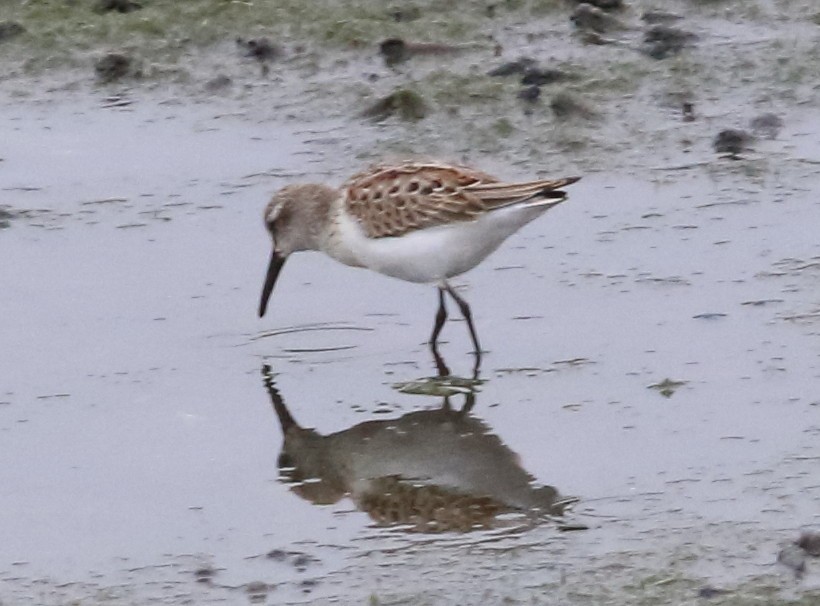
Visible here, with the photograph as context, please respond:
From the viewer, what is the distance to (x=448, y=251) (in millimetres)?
7781

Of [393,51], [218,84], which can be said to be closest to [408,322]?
[218,84]

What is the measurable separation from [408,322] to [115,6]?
462cm

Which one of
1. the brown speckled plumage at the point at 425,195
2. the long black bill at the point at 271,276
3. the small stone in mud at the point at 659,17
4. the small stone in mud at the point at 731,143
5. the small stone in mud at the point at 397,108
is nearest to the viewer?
the brown speckled plumage at the point at 425,195

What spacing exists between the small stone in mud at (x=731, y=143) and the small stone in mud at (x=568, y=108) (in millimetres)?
782

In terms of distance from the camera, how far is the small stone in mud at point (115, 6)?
39.0 ft

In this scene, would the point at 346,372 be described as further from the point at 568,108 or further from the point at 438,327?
the point at 568,108

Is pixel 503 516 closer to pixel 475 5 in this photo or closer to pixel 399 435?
pixel 399 435

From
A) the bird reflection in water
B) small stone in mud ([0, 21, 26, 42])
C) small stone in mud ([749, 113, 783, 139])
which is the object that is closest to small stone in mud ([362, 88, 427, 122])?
small stone in mud ([749, 113, 783, 139])

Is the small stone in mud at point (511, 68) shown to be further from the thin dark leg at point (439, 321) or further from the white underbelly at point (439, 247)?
the thin dark leg at point (439, 321)

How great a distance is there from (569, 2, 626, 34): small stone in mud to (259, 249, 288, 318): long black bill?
3843mm

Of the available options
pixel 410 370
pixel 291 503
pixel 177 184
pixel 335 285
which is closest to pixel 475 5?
pixel 177 184

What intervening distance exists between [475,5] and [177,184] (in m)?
3.05

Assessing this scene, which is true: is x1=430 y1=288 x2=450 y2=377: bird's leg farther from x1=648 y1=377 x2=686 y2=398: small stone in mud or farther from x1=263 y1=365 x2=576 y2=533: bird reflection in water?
x1=648 y1=377 x2=686 y2=398: small stone in mud

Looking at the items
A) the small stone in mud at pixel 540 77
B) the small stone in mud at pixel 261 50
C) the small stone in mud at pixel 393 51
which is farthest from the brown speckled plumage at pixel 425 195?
the small stone in mud at pixel 261 50
